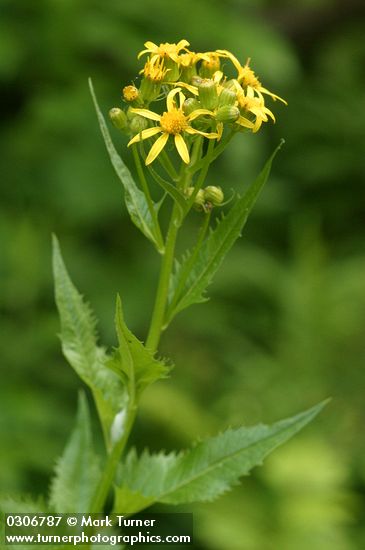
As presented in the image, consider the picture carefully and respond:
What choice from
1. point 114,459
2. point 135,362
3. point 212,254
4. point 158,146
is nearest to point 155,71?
point 158,146

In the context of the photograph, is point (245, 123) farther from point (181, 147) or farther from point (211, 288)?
point (211, 288)

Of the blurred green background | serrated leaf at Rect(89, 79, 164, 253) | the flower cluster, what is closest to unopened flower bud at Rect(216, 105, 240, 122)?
the flower cluster

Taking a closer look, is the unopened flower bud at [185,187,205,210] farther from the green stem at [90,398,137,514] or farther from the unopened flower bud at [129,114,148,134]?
the green stem at [90,398,137,514]

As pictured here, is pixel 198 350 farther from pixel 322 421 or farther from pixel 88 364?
pixel 88 364

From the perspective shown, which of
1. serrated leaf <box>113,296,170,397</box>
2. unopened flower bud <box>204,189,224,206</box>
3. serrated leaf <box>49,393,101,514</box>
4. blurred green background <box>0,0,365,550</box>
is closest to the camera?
serrated leaf <box>113,296,170,397</box>

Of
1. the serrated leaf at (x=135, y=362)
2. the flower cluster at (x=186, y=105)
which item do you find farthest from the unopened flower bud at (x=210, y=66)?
the serrated leaf at (x=135, y=362)

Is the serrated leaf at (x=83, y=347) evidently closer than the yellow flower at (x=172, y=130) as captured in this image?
No

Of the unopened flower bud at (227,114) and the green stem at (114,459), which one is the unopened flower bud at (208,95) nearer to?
the unopened flower bud at (227,114)
